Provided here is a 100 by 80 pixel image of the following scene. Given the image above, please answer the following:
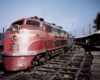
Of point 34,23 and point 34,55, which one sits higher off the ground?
point 34,23

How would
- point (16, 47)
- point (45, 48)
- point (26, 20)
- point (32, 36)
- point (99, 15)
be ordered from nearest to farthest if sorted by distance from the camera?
point (16, 47) < point (32, 36) < point (26, 20) < point (45, 48) < point (99, 15)

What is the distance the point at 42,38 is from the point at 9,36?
2.17 meters

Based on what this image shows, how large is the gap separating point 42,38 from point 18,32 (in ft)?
6.21

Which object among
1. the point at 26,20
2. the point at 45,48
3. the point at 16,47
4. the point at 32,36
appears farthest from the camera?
the point at 45,48

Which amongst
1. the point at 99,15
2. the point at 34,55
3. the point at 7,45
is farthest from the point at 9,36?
the point at 99,15

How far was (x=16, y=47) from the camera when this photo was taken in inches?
276

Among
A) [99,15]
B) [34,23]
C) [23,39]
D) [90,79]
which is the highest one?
[99,15]

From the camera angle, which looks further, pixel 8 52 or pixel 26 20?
pixel 26 20

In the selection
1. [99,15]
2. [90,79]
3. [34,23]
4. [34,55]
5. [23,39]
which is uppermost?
[99,15]

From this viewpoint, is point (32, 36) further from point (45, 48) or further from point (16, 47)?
point (45, 48)

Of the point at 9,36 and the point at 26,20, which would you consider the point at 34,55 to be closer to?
the point at 9,36

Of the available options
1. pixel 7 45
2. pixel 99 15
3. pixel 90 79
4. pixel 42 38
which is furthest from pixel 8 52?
pixel 99 15

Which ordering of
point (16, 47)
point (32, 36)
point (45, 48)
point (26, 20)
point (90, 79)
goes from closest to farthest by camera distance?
point (90, 79) → point (16, 47) → point (32, 36) → point (26, 20) → point (45, 48)

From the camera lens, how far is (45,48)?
9195mm
